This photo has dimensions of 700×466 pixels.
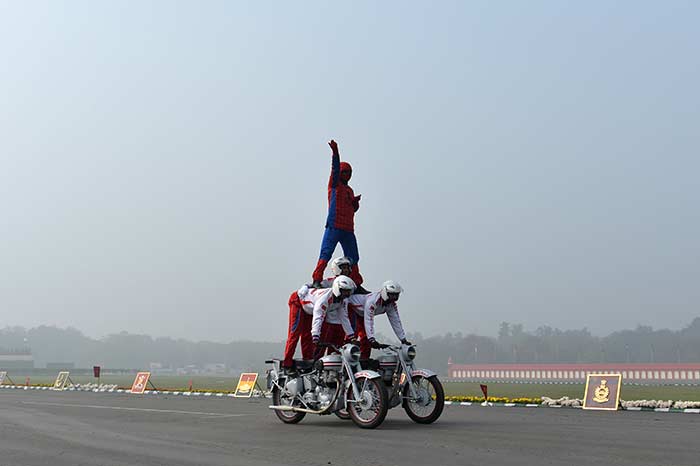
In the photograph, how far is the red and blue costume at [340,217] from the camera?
1858 cm

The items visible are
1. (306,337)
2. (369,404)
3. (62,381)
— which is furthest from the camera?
(62,381)

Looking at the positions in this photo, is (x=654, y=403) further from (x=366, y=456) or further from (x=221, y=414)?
(x=366, y=456)

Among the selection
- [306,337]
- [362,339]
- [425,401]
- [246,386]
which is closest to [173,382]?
[246,386]

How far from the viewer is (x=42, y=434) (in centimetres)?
A: 1266

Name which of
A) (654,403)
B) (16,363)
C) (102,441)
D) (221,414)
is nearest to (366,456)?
(102,441)

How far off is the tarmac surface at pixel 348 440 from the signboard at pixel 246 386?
1018 cm

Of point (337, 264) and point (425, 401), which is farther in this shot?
point (337, 264)

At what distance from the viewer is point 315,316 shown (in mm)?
15383

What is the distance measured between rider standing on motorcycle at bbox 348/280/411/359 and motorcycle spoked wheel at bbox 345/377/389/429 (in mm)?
1743

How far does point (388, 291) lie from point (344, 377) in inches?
88.5

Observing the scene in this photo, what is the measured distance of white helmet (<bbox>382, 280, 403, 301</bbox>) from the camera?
→ 15.5 metres

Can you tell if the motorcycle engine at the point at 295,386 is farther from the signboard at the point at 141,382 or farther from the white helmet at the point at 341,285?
the signboard at the point at 141,382

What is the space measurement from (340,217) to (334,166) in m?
1.33

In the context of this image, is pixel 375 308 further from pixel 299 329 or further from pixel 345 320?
pixel 299 329
